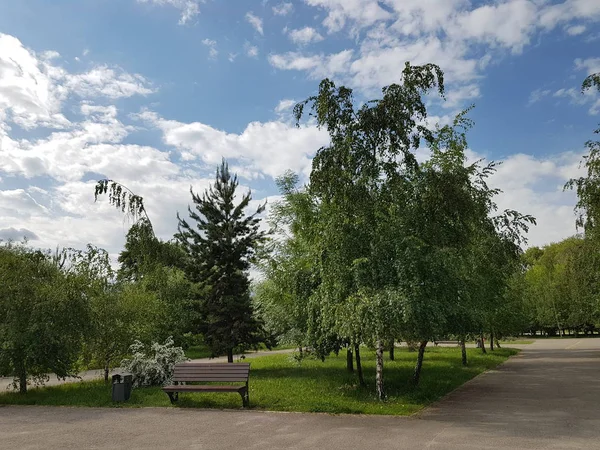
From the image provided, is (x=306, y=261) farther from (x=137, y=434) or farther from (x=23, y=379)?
(x=23, y=379)

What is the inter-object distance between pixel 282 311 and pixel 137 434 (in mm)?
8611

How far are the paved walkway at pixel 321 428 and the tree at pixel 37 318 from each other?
1.65 m

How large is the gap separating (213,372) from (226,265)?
36.6ft

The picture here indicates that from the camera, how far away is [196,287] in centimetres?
2938

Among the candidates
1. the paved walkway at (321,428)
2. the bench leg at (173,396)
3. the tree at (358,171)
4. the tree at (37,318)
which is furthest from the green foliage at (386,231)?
the tree at (37,318)

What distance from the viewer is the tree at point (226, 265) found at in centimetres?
2227

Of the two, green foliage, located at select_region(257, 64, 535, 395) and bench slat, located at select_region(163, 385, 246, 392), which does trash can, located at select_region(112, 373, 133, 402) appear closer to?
bench slat, located at select_region(163, 385, 246, 392)

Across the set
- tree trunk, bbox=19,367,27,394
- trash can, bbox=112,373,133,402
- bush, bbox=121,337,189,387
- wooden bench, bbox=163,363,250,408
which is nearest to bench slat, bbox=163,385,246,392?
wooden bench, bbox=163,363,250,408

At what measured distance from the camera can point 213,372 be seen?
471 inches

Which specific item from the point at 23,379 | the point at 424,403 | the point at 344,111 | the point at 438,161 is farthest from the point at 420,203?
the point at 23,379

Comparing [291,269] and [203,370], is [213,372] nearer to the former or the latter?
[203,370]

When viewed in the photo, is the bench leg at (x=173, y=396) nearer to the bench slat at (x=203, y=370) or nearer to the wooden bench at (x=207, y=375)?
the wooden bench at (x=207, y=375)

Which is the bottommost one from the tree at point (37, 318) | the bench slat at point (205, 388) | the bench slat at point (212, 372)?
the bench slat at point (205, 388)

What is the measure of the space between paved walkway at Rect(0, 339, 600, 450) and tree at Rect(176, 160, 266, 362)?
10730mm
